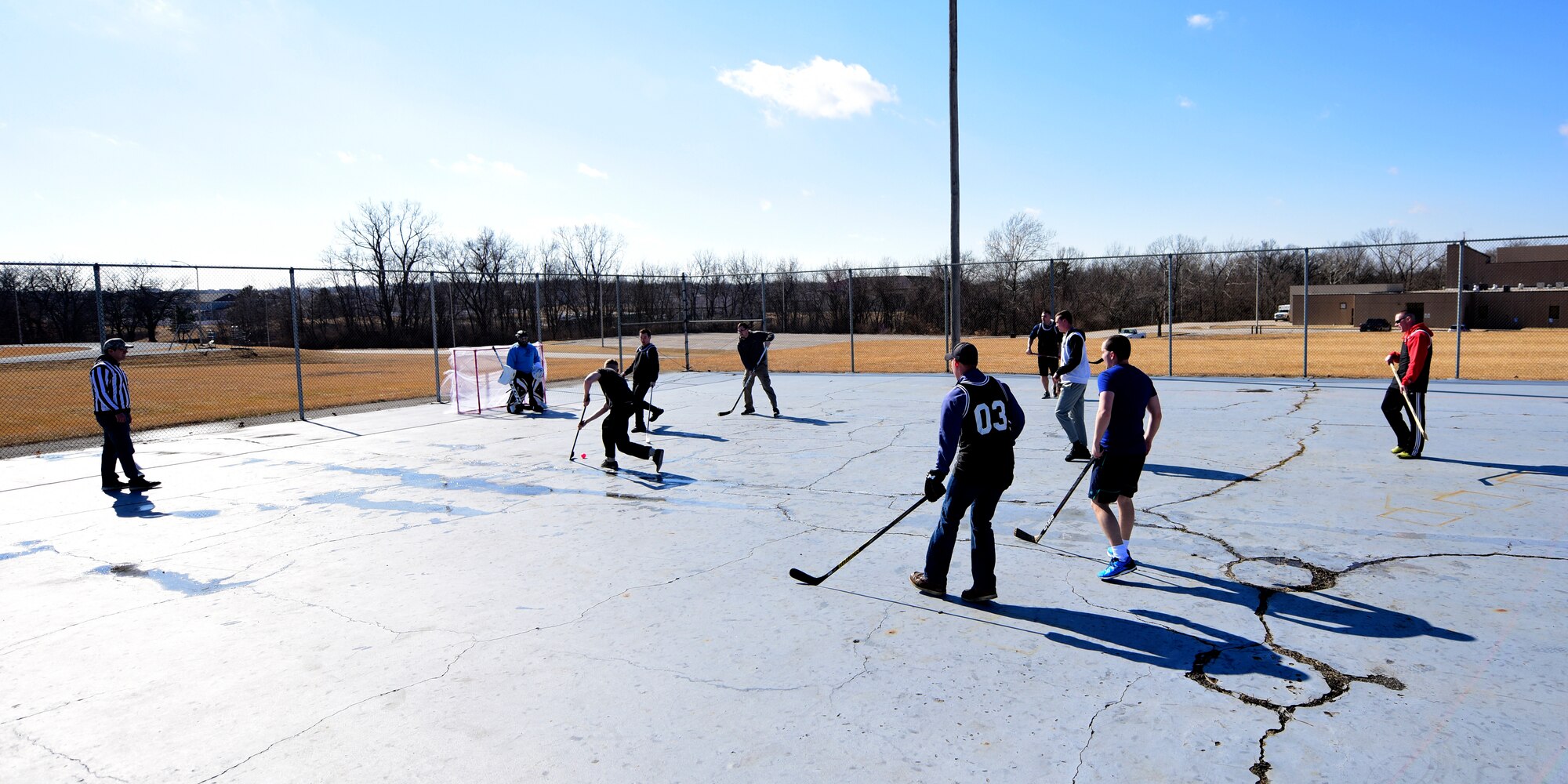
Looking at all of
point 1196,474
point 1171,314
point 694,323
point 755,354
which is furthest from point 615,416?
point 694,323

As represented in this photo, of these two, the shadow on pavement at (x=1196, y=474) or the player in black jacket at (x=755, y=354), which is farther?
the player in black jacket at (x=755, y=354)

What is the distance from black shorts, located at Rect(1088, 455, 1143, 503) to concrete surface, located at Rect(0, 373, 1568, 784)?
61 cm

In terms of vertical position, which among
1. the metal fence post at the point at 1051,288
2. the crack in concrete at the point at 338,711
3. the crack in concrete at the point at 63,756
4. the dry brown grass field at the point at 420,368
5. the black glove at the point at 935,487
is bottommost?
the crack in concrete at the point at 63,756

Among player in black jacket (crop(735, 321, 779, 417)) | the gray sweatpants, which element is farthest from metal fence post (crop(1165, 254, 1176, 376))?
player in black jacket (crop(735, 321, 779, 417))

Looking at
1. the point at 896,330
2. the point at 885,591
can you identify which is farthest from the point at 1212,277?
the point at 885,591

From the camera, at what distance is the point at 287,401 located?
20703 millimetres

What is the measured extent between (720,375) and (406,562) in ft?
56.1

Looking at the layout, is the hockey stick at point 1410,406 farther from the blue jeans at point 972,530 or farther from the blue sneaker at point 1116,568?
the blue jeans at point 972,530

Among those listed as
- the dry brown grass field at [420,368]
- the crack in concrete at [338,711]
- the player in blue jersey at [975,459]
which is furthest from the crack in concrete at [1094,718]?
the dry brown grass field at [420,368]

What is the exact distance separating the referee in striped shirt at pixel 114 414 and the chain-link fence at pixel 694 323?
3779 mm

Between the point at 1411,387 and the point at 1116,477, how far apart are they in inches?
251

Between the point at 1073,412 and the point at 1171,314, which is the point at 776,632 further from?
the point at 1171,314

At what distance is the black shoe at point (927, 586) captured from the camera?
5.55 metres

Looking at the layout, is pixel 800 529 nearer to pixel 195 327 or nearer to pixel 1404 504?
pixel 1404 504
